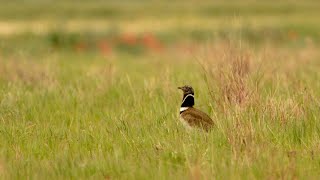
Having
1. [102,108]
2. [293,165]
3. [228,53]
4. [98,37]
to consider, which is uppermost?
[98,37]

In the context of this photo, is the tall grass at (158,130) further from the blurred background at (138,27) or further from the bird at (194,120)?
the blurred background at (138,27)

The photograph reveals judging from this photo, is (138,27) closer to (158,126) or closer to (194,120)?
(158,126)

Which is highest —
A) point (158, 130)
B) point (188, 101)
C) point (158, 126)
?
point (188, 101)

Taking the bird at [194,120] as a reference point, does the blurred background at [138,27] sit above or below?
above

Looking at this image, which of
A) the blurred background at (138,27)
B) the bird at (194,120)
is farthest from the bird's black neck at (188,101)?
Answer: the blurred background at (138,27)

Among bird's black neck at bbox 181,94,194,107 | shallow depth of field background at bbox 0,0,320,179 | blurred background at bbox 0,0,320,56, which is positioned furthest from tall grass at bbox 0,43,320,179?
blurred background at bbox 0,0,320,56

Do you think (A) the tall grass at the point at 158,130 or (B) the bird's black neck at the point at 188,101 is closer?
(A) the tall grass at the point at 158,130

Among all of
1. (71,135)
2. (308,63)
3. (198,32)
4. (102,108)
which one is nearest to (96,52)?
(198,32)

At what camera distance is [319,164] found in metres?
5.50

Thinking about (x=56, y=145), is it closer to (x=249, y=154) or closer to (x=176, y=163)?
(x=176, y=163)

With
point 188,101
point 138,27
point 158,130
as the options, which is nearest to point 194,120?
point 158,130

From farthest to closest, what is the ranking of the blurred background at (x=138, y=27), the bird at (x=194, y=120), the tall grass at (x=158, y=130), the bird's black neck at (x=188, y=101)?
the blurred background at (x=138, y=27), the bird's black neck at (x=188, y=101), the bird at (x=194, y=120), the tall grass at (x=158, y=130)

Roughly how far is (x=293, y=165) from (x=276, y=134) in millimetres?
1064

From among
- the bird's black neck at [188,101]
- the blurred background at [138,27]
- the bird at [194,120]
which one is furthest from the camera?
the blurred background at [138,27]
